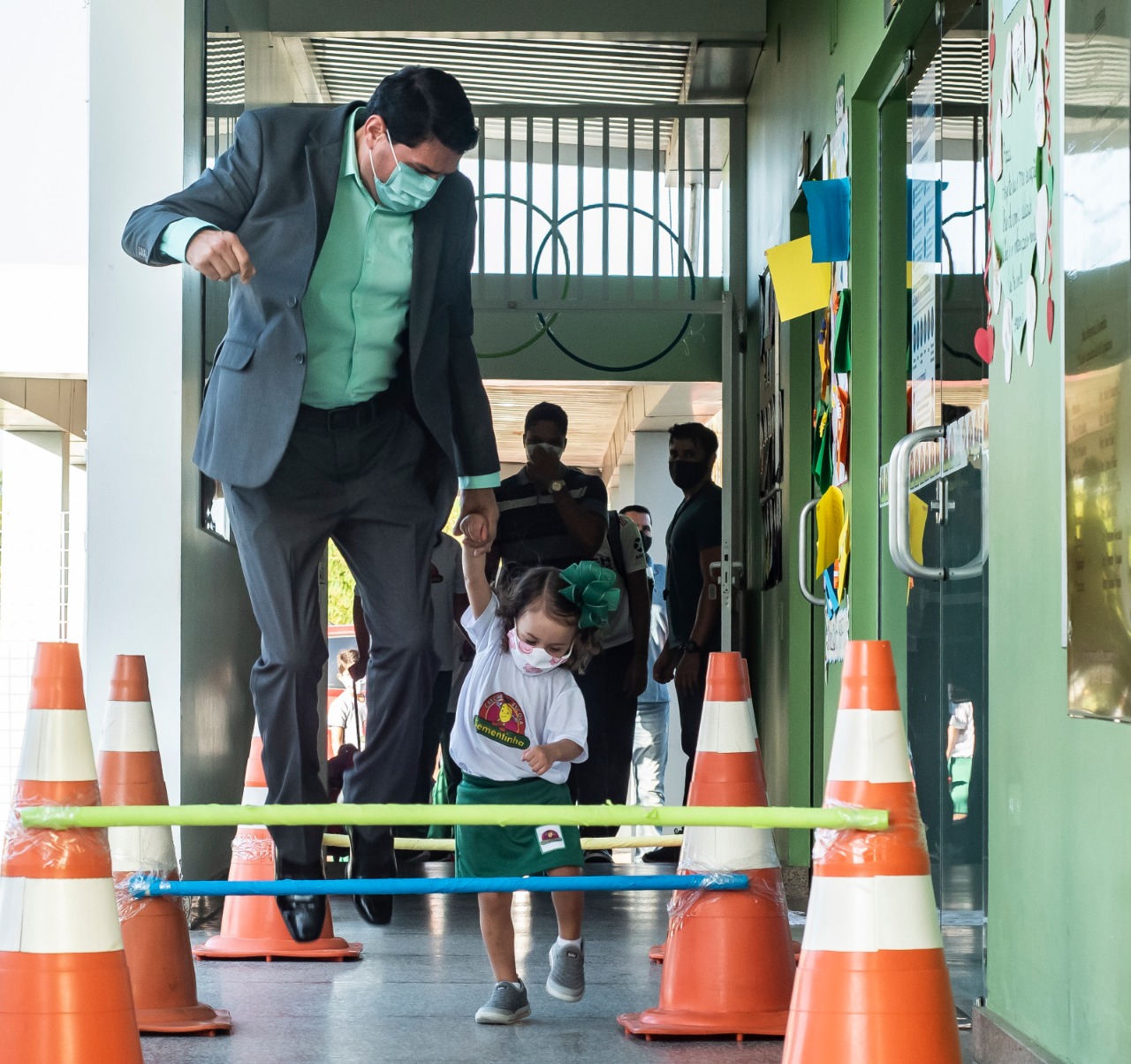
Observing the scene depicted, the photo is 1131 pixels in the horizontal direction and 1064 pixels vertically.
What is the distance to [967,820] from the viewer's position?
2.97 metres

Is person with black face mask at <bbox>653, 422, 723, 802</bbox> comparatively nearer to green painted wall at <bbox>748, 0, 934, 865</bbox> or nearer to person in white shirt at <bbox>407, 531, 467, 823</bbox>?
green painted wall at <bbox>748, 0, 934, 865</bbox>

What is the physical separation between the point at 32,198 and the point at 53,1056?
4.93 m

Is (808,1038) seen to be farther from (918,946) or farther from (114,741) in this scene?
(114,741)

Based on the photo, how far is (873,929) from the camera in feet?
6.04

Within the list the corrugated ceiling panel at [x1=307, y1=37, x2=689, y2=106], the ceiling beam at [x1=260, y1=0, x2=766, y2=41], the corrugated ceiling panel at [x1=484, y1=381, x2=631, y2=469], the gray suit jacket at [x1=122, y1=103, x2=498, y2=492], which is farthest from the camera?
the corrugated ceiling panel at [x1=484, y1=381, x2=631, y2=469]

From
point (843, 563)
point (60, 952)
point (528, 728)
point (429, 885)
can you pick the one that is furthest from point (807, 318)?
point (60, 952)

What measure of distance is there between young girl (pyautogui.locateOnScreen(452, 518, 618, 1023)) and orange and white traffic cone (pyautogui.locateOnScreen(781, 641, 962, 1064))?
46.2 inches

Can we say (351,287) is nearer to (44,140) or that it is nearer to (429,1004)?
(429,1004)

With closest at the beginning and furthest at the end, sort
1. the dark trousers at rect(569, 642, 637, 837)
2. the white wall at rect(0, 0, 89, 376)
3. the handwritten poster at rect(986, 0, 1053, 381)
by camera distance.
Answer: the handwritten poster at rect(986, 0, 1053, 381) < the dark trousers at rect(569, 642, 637, 837) < the white wall at rect(0, 0, 89, 376)

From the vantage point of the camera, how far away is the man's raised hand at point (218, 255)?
7.31 ft

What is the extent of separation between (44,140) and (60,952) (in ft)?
15.5

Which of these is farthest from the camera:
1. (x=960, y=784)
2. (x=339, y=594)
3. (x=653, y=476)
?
(x=339, y=594)

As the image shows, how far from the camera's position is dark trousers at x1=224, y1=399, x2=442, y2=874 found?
7.79 ft

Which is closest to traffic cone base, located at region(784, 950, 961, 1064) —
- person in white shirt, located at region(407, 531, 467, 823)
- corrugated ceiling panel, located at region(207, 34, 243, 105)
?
person in white shirt, located at region(407, 531, 467, 823)
